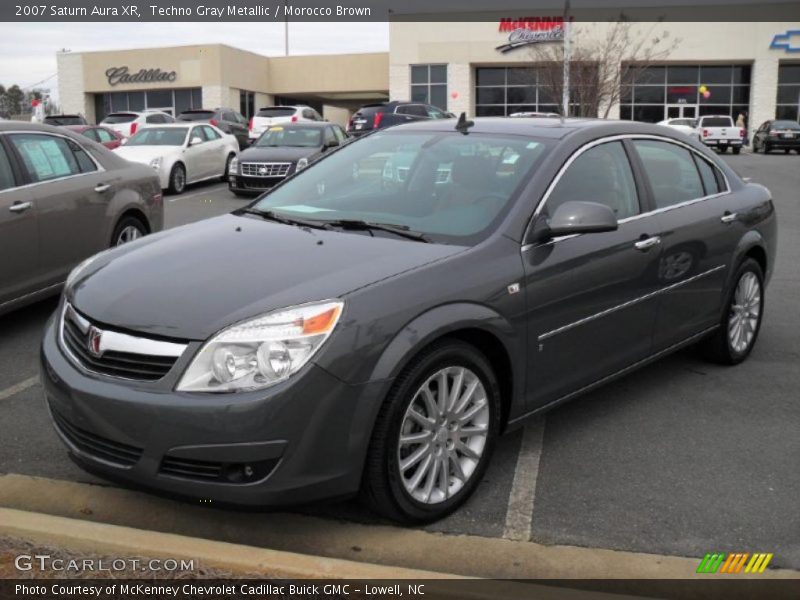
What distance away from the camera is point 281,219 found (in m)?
4.36

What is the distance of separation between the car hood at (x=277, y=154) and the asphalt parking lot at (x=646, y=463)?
1085 cm

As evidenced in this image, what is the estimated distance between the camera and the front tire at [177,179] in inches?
680

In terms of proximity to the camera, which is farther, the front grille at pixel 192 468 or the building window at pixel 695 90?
the building window at pixel 695 90

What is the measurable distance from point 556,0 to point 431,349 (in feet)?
154

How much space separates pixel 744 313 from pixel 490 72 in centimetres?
4443

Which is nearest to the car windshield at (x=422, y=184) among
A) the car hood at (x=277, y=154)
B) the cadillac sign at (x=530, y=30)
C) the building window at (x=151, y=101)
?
the car hood at (x=277, y=154)

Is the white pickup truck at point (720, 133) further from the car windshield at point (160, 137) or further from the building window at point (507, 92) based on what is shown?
the car windshield at point (160, 137)

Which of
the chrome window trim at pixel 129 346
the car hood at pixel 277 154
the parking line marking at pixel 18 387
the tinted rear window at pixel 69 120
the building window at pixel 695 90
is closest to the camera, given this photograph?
the chrome window trim at pixel 129 346

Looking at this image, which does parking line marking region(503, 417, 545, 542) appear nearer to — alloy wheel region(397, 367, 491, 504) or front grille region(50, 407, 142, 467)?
alloy wheel region(397, 367, 491, 504)

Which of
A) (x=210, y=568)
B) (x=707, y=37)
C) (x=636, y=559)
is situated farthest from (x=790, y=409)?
(x=707, y=37)

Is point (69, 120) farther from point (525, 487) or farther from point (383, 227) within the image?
point (525, 487)

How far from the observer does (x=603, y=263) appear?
425cm

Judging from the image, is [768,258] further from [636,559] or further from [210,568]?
[210,568]

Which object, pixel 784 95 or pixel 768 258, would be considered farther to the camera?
pixel 784 95
